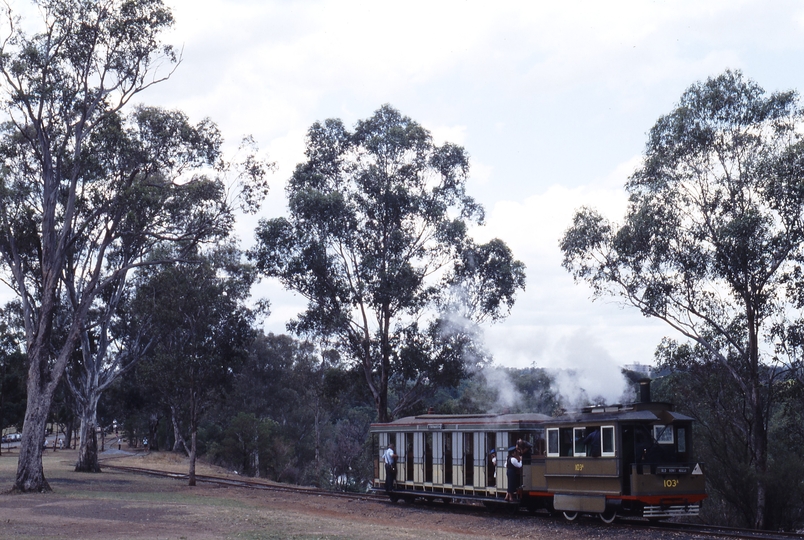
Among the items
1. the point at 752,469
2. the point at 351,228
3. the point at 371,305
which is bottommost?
the point at 752,469

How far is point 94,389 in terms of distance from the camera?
43.9m

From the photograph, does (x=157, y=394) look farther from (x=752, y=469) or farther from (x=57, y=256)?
(x=752, y=469)

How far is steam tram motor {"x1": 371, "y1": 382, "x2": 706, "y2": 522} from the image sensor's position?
18141 mm

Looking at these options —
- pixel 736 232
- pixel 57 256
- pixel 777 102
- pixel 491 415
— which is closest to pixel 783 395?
pixel 736 232

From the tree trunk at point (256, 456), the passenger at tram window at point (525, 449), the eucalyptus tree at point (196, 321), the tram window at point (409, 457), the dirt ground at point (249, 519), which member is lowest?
the tree trunk at point (256, 456)

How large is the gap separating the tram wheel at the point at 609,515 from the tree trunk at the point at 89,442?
105ft

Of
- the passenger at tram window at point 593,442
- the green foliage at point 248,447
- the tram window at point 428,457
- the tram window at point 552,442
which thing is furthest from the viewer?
the green foliage at point 248,447

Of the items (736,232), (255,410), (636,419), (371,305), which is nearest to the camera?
(636,419)

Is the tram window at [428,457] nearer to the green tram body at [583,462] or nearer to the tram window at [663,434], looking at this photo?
the green tram body at [583,462]

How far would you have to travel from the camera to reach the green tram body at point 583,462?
18.1 m

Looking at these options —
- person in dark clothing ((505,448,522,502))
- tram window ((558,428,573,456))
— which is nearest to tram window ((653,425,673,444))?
tram window ((558,428,573,456))

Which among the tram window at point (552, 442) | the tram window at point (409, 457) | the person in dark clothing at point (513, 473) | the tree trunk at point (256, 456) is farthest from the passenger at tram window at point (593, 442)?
the tree trunk at point (256, 456)

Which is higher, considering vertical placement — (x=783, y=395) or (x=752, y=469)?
(x=783, y=395)

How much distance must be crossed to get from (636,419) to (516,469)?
177 inches
